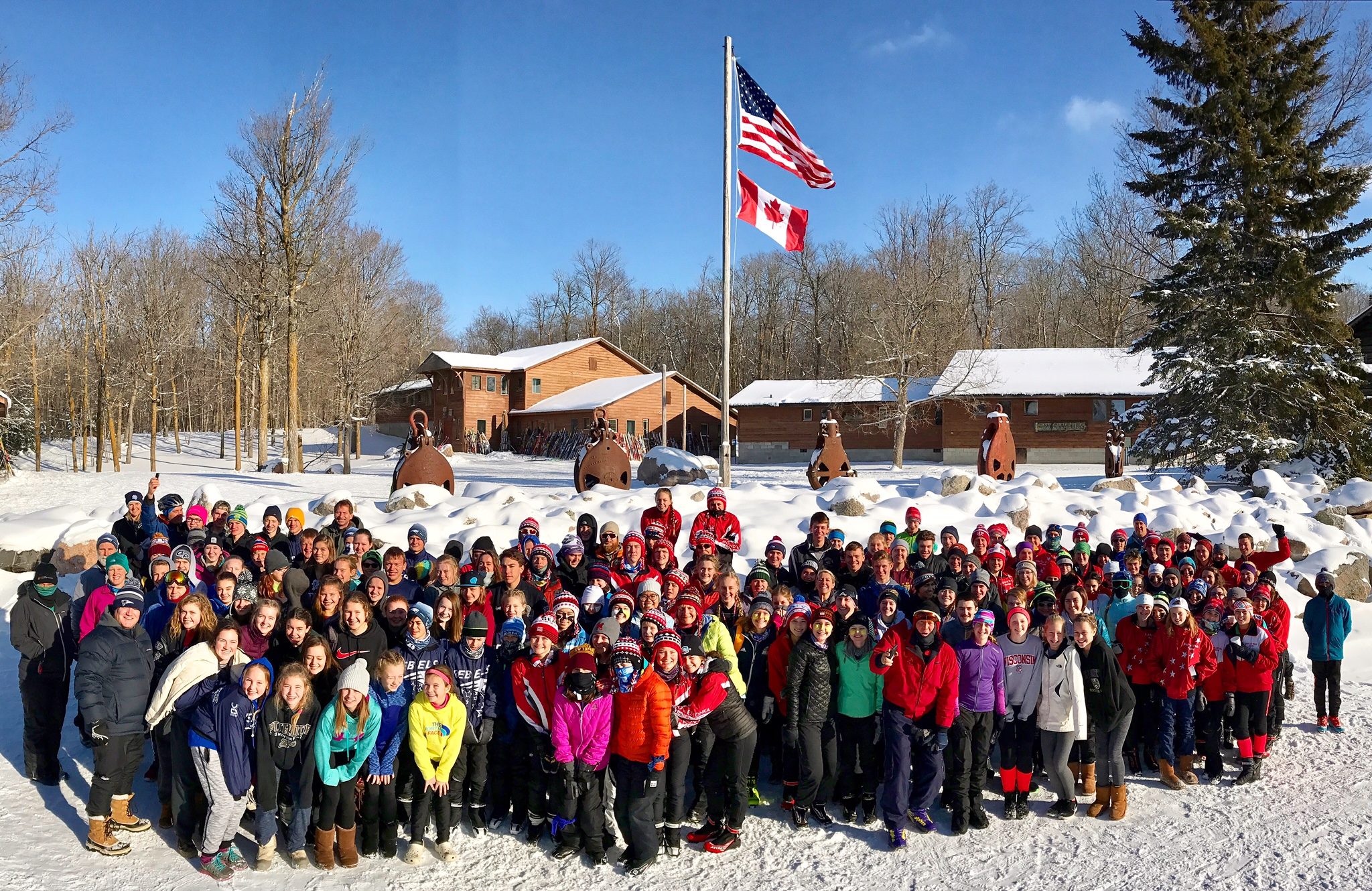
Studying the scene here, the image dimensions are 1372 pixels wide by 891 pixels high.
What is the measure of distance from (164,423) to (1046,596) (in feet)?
195

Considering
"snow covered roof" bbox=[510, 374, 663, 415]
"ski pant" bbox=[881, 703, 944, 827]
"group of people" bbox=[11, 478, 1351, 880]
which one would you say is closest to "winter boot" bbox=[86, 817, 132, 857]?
"group of people" bbox=[11, 478, 1351, 880]

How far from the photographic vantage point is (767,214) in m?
14.4

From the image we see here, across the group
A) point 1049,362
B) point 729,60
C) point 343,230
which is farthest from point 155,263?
point 1049,362

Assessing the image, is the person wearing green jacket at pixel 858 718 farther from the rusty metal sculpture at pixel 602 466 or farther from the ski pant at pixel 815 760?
the rusty metal sculpture at pixel 602 466

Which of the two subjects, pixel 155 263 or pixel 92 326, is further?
pixel 155 263

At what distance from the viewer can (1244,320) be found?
61.4ft

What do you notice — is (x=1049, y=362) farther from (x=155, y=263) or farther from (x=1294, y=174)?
(x=155, y=263)

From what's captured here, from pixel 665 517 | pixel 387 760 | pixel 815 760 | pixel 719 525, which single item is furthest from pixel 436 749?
pixel 665 517

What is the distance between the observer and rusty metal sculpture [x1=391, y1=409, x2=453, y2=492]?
15.6 m

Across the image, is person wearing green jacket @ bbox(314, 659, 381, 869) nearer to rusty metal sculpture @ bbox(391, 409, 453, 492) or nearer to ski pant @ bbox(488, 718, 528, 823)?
ski pant @ bbox(488, 718, 528, 823)

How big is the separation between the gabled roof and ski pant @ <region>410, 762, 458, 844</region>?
40.1 meters

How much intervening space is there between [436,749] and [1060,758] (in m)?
4.00

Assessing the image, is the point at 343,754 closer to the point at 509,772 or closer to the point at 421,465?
the point at 509,772

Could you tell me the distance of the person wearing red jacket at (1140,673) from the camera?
251 inches
